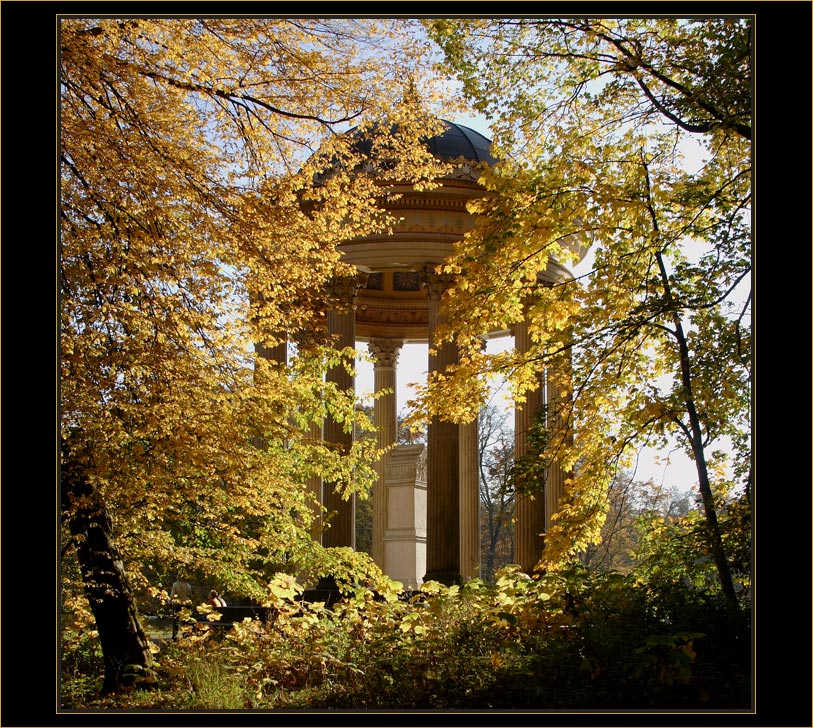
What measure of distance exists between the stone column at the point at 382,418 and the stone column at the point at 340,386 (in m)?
2.16

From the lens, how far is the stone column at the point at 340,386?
37219 mm

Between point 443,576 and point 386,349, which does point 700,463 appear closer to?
point 443,576

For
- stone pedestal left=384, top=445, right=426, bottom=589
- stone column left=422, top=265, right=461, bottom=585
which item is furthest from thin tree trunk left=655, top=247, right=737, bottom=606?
stone pedestal left=384, top=445, right=426, bottom=589

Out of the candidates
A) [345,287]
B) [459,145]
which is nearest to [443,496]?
[345,287]

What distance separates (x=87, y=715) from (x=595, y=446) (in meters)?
10.2

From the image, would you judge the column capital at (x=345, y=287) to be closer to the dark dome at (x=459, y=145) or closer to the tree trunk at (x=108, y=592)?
the dark dome at (x=459, y=145)

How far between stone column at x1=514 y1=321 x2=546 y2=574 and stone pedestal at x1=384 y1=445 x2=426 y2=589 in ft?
18.6

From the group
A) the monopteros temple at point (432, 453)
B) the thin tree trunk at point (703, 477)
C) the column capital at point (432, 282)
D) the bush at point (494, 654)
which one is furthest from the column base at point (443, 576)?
the thin tree trunk at point (703, 477)

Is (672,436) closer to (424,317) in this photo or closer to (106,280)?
(106,280)

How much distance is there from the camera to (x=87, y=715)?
39.6 ft

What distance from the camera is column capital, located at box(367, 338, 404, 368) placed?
58219 mm

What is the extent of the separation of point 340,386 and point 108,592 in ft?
72.9
